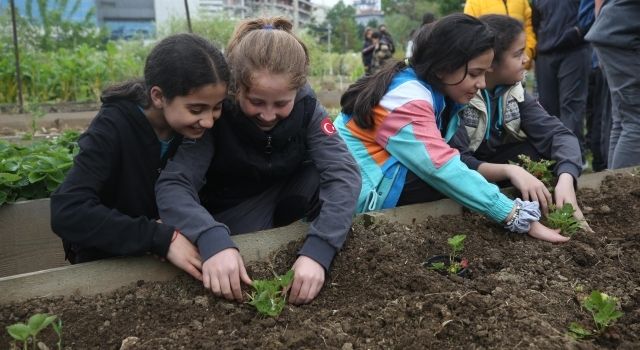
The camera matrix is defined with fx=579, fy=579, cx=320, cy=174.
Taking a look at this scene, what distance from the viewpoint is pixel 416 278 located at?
6.94 ft

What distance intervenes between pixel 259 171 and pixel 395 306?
98 cm

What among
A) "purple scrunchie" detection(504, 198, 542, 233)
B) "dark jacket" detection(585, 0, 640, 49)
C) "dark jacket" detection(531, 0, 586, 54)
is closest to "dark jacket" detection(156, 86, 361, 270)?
"purple scrunchie" detection(504, 198, 542, 233)

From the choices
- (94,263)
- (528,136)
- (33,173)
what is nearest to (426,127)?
(528,136)

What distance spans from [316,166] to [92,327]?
1.16 m

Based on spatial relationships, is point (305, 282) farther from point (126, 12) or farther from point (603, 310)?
point (126, 12)

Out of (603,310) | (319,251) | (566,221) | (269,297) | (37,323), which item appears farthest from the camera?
(566,221)

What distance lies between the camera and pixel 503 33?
3129mm

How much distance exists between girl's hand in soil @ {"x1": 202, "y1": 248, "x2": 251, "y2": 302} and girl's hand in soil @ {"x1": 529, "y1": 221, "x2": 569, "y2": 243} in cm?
137

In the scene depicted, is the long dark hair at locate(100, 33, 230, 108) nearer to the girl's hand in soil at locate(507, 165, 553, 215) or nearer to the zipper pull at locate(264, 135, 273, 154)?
the zipper pull at locate(264, 135, 273, 154)

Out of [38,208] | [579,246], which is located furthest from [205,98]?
[579,246]

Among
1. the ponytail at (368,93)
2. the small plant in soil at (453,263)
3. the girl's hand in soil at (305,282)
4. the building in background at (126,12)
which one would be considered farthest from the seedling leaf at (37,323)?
the building in background at (126,12)

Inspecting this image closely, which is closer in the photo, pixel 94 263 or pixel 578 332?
pixel 578 332

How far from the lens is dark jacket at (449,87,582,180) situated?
126 inches

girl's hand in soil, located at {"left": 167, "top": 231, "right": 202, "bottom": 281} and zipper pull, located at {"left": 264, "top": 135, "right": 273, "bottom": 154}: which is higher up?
zipper pull, located at {"left": 264, "top": 135, "right": 273, "bottom": 154}
